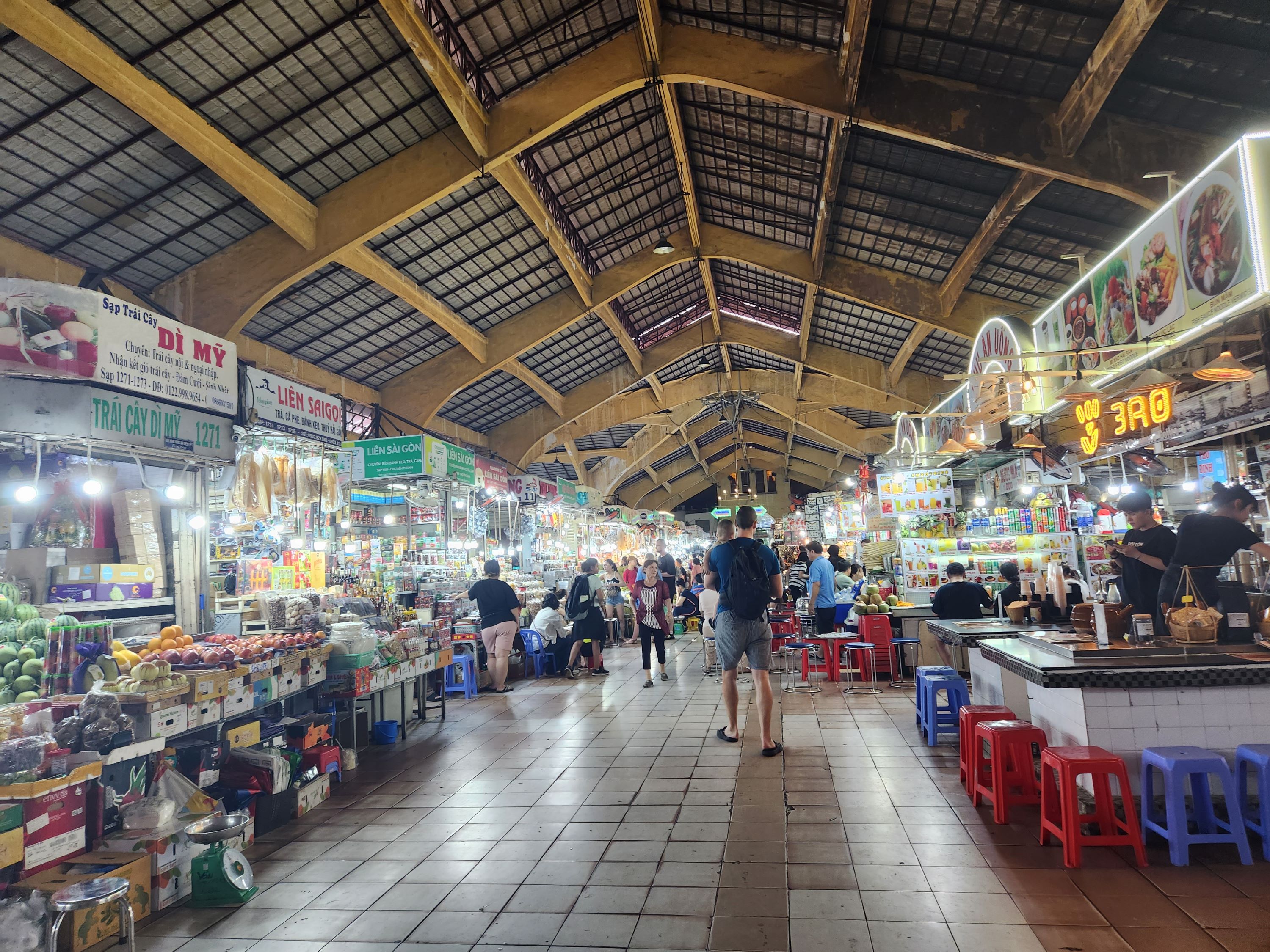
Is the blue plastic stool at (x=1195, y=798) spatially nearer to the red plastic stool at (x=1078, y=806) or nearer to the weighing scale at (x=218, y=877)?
the red plastic stool at (x=1078, y=806)

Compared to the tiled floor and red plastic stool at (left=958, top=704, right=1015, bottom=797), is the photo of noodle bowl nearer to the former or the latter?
red plastic stool at (left=958, top=704, right=1015, bottom=797)

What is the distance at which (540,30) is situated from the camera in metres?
7.03

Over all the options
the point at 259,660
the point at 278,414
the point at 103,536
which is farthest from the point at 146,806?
the point at 278,414

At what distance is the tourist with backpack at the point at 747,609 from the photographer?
5312 mm

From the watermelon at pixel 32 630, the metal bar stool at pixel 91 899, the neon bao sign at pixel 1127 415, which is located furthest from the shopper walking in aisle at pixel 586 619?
the metal bar stool at pixel 91 899

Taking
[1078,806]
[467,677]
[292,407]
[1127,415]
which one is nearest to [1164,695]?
[1078,806]

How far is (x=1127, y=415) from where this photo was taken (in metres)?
5.75

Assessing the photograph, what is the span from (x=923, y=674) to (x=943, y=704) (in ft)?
0.87

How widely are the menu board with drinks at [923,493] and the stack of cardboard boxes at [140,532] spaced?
356 inches

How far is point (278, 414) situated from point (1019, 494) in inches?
477

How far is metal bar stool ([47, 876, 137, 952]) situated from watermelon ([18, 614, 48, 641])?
6.24ft

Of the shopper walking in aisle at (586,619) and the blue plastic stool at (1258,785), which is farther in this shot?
the shopper walking in aisle at (586,619)

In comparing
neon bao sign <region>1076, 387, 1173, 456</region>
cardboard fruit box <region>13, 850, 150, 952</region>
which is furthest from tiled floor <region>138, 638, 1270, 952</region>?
neon bao sign <region>1076, 387, 1173, 456</region>

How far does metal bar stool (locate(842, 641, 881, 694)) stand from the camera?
24.8ft
